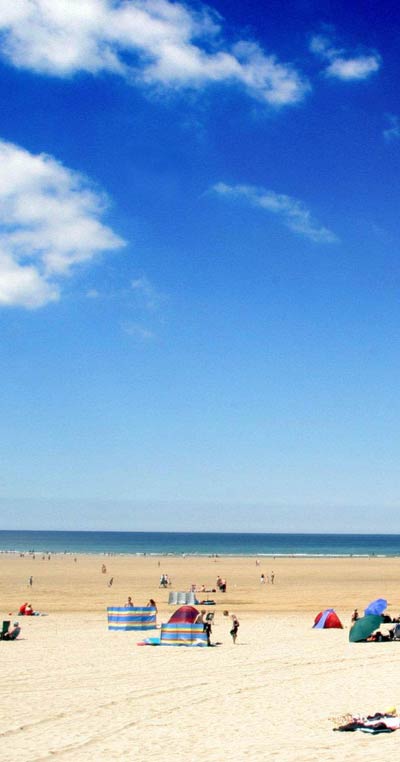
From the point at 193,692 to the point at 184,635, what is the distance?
7313 mm

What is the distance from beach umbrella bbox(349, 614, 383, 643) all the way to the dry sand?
0.34 m

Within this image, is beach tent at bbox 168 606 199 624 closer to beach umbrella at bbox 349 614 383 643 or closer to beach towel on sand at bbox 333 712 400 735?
beach umbrella at bbox 349 614 383 643

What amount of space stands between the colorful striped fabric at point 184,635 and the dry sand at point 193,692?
801 millimetres

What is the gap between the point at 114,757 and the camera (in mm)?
11000

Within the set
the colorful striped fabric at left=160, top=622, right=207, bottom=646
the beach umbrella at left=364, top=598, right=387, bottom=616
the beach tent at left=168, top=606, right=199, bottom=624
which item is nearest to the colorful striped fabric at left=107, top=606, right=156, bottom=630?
the beach tent at left=168, top=606, right=199, bottom=624

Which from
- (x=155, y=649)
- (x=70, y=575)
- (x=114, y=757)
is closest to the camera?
(x=114, y=757)

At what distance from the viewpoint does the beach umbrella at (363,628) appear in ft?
78.3

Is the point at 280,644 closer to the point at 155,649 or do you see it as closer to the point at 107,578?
the point at 155,649

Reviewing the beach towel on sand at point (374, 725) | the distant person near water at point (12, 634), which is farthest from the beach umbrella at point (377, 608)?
the beach towel on sand at point (374, 725)

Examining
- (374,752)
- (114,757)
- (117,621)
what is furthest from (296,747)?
(117,621)

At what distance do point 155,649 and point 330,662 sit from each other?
556 cm

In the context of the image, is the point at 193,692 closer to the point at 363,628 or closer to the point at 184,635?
the point at 184,635

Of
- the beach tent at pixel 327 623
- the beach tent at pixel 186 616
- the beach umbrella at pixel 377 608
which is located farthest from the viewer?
the beach tent at pixel 327 623

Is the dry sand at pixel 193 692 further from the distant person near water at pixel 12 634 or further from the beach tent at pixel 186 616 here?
the beach tent at pixel 186 616
